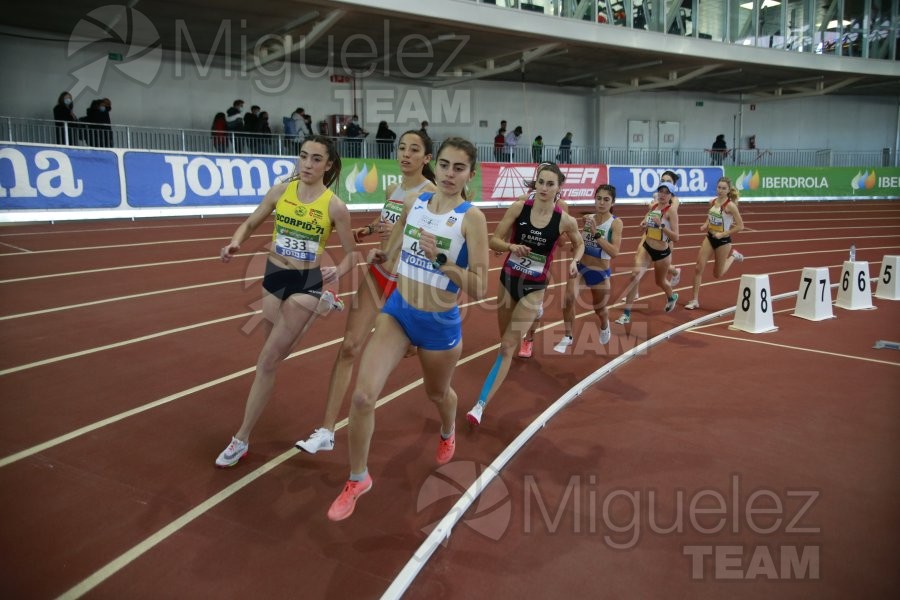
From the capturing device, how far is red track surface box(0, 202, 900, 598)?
3195mm

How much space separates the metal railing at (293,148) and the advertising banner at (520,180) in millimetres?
1281

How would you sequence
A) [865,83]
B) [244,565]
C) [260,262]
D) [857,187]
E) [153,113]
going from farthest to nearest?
[865,83]
[857,187]
[153,113]
[260,262]
[244,565]

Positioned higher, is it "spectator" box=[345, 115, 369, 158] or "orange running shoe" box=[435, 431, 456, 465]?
"spectator" box=[345, 115, 369, 158]

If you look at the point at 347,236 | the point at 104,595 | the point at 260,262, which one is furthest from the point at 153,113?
the point at 104,595

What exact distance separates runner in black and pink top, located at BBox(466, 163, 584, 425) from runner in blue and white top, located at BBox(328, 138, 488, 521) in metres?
1.62

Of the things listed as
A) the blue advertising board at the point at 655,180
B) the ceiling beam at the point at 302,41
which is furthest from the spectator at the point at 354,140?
the blue advertising board at the point at 655,180

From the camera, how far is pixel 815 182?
99.3 ft

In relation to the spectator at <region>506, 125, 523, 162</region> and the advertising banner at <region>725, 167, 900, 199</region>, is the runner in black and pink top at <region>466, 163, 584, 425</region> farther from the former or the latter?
the advertising banner at <region>725, 167, 900, 199</region>

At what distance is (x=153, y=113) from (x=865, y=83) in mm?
36025

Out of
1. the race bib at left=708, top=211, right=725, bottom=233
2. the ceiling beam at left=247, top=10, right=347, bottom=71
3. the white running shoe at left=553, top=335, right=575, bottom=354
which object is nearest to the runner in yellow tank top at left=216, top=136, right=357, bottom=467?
the white running shoe at left=553, top=335, right=575, bottom=354

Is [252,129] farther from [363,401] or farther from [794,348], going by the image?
[363,401]

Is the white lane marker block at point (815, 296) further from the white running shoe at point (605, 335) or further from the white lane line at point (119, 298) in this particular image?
the white lane line at point (119, 298)

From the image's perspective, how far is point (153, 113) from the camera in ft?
70.3

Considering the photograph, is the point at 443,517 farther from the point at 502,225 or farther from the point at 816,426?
the point at 816,426
